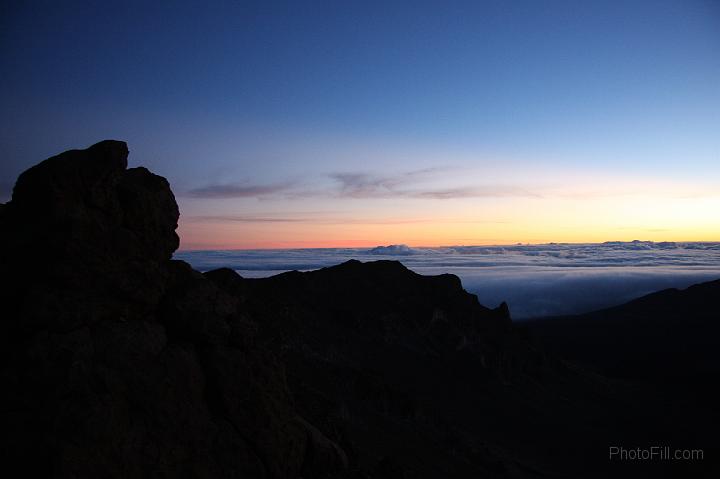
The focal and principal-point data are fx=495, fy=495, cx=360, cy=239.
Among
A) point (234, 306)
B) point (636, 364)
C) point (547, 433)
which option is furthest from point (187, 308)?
point (636, 364)

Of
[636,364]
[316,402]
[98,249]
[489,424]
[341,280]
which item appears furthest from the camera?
[636,364]

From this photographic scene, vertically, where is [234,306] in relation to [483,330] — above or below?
above

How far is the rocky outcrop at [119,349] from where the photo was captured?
1192 cm

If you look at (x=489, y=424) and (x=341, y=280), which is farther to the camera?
(x=341, y=280)

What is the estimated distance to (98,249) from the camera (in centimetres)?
1373

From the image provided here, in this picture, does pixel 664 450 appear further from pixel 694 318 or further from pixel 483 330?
pixel 694 318

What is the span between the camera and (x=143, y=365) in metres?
13.6

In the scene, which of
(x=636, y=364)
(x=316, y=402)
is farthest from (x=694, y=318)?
(x=316, y=402)

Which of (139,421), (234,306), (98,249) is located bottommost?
(139,421)

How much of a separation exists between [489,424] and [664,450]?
73.4 ft

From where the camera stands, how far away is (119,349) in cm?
1335

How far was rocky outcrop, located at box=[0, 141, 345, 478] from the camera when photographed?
39.1 ft

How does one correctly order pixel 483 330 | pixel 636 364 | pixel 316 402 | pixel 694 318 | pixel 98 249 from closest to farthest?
pixel 98 249, pixel 316 402, pixel 483 330, pixel 636 364, pixel 694 318

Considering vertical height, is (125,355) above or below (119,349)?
below
